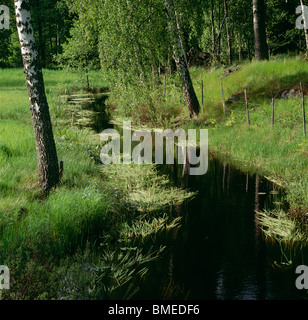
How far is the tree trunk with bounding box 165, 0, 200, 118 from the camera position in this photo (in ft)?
50.5

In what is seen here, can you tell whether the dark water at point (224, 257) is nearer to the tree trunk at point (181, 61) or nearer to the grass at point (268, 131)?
the grass at point (268, 131)

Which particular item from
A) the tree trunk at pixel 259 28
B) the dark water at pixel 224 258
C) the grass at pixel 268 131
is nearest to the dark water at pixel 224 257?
the dark water at pixel 224 258

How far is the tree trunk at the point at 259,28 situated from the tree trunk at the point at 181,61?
532 centimetres

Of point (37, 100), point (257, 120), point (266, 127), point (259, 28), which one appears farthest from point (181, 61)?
point (37, 100)

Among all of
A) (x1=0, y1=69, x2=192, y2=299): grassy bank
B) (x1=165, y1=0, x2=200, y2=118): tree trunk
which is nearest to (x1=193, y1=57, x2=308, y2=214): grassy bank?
(x1=165, y1=0, x2=200, y2=118): tree trunk

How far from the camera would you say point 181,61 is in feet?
53.5

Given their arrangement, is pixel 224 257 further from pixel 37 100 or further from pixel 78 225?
pixel 37 100

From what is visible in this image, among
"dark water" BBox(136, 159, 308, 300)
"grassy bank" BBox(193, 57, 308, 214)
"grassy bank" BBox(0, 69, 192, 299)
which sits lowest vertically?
"dark water" BBox(136, 159, 308, 300)

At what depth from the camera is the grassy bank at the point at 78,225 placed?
5.52 m

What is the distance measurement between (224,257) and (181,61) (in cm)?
1116

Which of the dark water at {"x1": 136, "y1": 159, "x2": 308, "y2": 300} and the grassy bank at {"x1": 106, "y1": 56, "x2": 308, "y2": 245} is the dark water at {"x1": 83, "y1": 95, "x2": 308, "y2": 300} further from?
the grassy bank at {"x1": 106, "y1": 56, "x2": 308, "y2": 245}

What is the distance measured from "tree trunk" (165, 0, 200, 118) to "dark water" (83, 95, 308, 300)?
7.73 meters

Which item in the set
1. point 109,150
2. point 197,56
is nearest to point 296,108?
point 109,150
